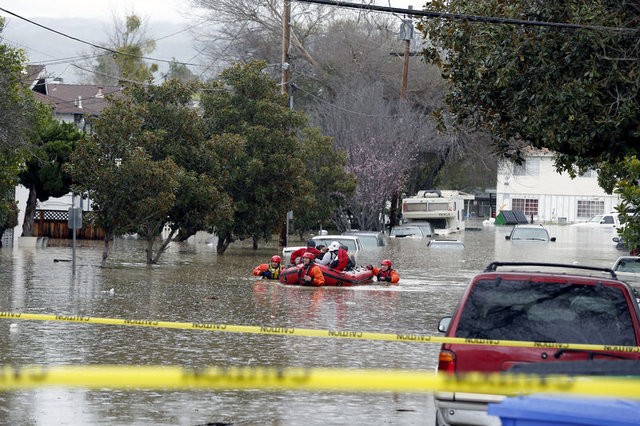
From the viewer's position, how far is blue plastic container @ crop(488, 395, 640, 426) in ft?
15.8

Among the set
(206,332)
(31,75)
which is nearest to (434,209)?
(31,75)

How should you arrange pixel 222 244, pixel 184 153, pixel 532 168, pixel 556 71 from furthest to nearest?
pixel 532 168 < pixel 222 244 < pixel 184 153 < pixel 556 71

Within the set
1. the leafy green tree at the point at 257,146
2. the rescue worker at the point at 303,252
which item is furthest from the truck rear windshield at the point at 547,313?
A: the leafy green tree at the point at 257,146

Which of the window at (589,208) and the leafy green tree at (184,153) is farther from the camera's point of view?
the window at (589,208)

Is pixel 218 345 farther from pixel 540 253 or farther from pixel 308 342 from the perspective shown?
pixel 540 253

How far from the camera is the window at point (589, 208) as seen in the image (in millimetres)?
103250

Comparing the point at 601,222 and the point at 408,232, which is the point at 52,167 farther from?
the point at 601,222

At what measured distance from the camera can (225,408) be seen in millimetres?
11031

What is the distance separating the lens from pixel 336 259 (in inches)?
1148

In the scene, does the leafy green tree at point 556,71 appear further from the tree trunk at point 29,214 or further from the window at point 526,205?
the window at point 526,205

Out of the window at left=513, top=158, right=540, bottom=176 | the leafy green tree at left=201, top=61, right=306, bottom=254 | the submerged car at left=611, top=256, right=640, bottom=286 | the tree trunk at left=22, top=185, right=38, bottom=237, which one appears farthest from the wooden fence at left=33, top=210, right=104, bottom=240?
the window at left=513, top=158, right=540, bottom=176

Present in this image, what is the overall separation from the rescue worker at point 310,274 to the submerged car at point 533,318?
747 inches

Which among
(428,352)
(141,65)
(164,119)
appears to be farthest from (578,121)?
(141,65)

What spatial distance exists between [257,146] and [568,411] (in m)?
39.0
